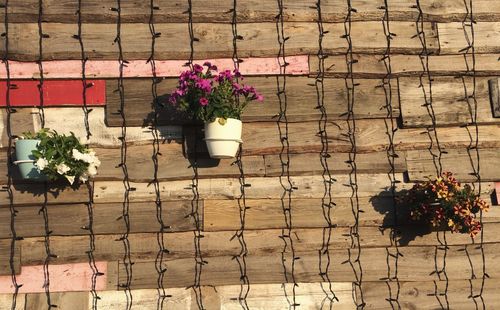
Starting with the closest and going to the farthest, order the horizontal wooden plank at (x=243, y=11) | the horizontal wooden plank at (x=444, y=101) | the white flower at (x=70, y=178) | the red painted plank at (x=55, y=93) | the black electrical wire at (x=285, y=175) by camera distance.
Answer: the white flower at (x=70, y=178)
the black electrical wire at (x=285, y=175)
the red painted plank at (x=55, y=93)
the horizontal wooden plank at (x=243, y=11)
the horizontal wooden plank at (x=444, y=101)

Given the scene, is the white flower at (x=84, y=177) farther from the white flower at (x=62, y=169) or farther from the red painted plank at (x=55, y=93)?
the red painted plank at (x=55, y=93)

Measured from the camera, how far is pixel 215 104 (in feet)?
17.3

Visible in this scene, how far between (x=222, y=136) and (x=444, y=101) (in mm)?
2057

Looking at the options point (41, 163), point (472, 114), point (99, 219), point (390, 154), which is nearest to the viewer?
point (41, 163)

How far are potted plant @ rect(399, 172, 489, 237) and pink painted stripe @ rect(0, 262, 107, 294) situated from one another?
260 cm

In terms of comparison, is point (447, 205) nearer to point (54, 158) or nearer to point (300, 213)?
point (300, 213)

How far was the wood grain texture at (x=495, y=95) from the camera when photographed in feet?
19.3

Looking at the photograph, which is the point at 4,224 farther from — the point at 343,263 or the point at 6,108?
the point at 343,263

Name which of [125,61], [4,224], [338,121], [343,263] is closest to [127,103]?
[125,61]

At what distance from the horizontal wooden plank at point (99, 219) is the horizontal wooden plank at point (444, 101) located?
203 cm

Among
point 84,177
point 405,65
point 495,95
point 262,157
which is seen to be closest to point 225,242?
point 262,157

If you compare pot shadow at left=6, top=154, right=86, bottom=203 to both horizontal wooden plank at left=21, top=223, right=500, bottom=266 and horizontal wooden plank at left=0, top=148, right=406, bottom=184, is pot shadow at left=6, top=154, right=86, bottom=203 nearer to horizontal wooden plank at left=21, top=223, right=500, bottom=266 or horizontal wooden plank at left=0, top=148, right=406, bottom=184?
horizontal wooden plank at left=0, top=148, right=406, bottom=184

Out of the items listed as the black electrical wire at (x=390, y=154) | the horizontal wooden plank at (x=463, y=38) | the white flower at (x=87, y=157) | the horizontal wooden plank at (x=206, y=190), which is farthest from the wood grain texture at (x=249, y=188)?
the horizontal wooden plank at (x=463, y=38)

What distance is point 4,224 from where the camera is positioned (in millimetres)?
5375
